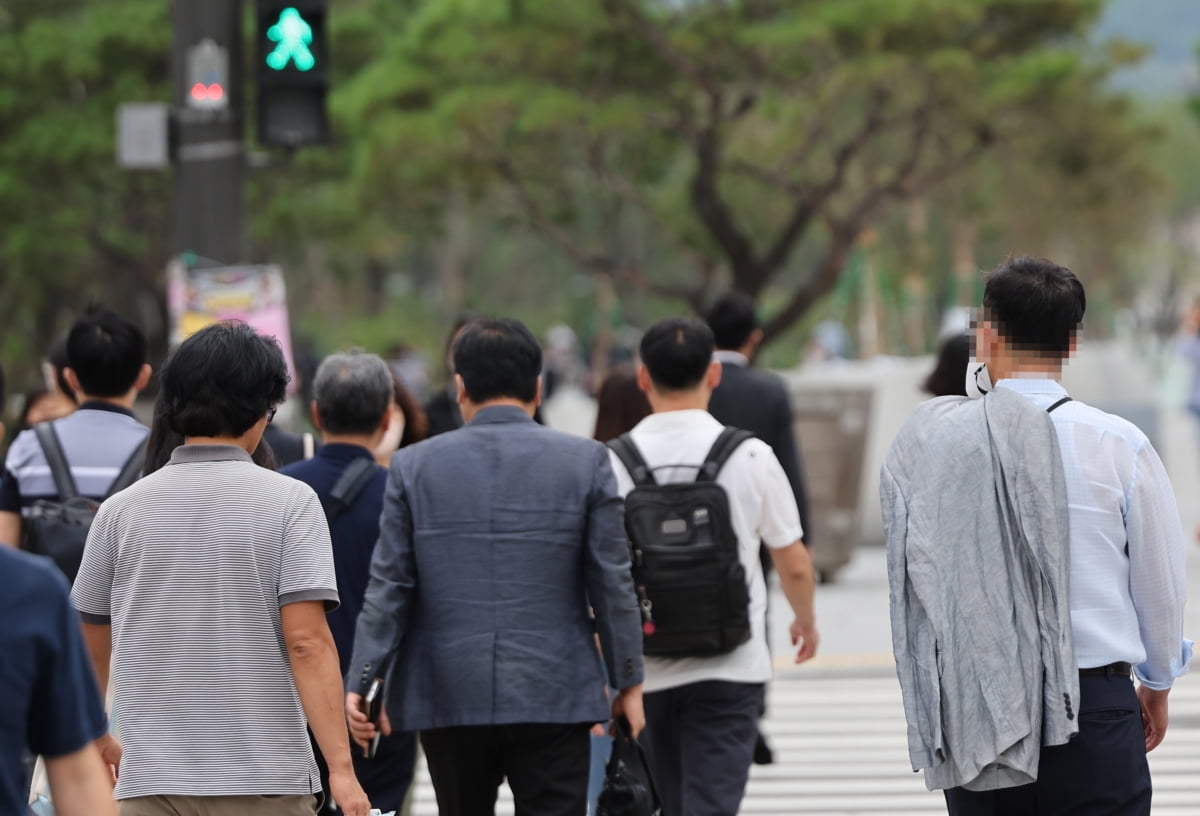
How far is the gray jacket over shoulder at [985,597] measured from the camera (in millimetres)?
3871

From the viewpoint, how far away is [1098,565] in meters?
3.98

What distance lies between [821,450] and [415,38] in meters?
10.6

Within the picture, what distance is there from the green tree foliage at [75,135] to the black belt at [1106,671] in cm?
2200

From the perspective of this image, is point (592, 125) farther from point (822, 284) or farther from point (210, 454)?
point (210, 454)

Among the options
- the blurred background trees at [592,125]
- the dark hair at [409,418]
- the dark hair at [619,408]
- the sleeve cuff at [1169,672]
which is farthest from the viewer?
the blurred background trees at [592,125]

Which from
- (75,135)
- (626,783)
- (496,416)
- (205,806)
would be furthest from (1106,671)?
(75,135)

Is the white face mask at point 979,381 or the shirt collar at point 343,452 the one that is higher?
the white face mask at point 979,381

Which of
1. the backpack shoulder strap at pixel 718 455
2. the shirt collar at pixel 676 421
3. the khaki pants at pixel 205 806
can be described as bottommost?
the khaki pants at pixel 205 806

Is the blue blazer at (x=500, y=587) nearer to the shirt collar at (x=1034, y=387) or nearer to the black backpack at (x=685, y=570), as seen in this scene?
the black backpack at (x=685, y=570)

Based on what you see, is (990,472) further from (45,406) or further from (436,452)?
(45,406)

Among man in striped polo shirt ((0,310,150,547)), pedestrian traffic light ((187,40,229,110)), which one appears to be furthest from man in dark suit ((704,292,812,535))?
pedestrian traffic light ((187,40,229,110))

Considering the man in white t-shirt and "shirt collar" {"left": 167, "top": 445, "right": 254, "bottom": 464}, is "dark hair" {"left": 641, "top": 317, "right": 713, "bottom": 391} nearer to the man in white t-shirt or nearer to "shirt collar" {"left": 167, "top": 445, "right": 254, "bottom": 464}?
the man in white t-shirt

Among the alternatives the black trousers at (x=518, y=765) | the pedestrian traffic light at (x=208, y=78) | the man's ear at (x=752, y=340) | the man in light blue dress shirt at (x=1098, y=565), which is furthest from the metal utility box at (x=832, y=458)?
the man in light blue dress shirt at (x=1098, y=565)

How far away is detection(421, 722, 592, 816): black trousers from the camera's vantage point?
4.64 meters
